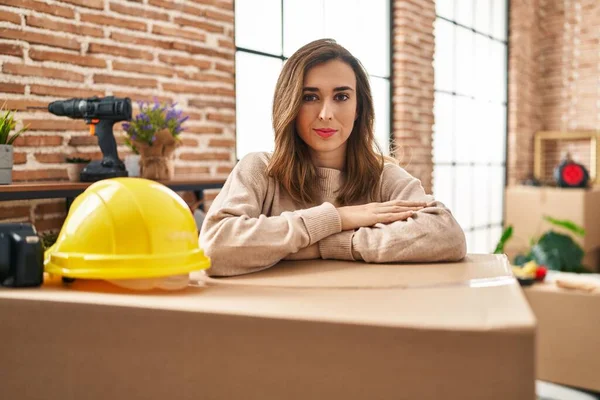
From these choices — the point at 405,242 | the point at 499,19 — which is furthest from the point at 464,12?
the point at 405,242

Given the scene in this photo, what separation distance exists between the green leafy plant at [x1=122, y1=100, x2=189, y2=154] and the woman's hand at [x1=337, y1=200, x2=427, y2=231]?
1.29 meters

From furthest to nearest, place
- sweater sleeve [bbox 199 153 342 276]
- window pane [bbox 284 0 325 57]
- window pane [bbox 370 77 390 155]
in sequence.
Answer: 1. window pane [bbox 370 77 390 155]
2. window pane [bbox 284 0 325 57]
3. sweater sleeve [bbox 199 153 342 276]

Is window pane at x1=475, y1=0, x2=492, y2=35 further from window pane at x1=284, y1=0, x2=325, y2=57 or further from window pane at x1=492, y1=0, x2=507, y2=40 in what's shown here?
window pane at x1=284, y1=0, x2=325, y2=57

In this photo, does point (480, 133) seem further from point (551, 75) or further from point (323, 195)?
point (323, 195)

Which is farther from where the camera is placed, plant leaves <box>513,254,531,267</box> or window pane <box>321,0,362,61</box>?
plant leaves <box>513,254,531,267</box>

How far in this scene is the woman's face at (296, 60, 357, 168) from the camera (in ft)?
4.78

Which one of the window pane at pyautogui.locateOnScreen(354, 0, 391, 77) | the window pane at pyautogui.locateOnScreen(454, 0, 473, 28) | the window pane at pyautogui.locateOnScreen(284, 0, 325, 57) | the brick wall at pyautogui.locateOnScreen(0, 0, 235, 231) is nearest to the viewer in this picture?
the brick wall at pyautogui.locateOnScreen(0, 0, 235, 231)

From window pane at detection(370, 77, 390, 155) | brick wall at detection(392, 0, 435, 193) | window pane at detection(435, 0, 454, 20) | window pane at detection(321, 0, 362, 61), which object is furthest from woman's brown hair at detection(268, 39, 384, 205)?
window pane at detection(435, 0, 454, 20)

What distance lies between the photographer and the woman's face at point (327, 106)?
146cm

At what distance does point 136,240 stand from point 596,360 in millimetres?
2490

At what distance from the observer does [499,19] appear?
604 cm

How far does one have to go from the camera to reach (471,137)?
18.4ft

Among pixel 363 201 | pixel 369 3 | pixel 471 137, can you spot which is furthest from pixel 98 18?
pixel 471 137

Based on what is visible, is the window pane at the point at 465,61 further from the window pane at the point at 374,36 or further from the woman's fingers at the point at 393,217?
the woman's fingers at the point at 393,217
